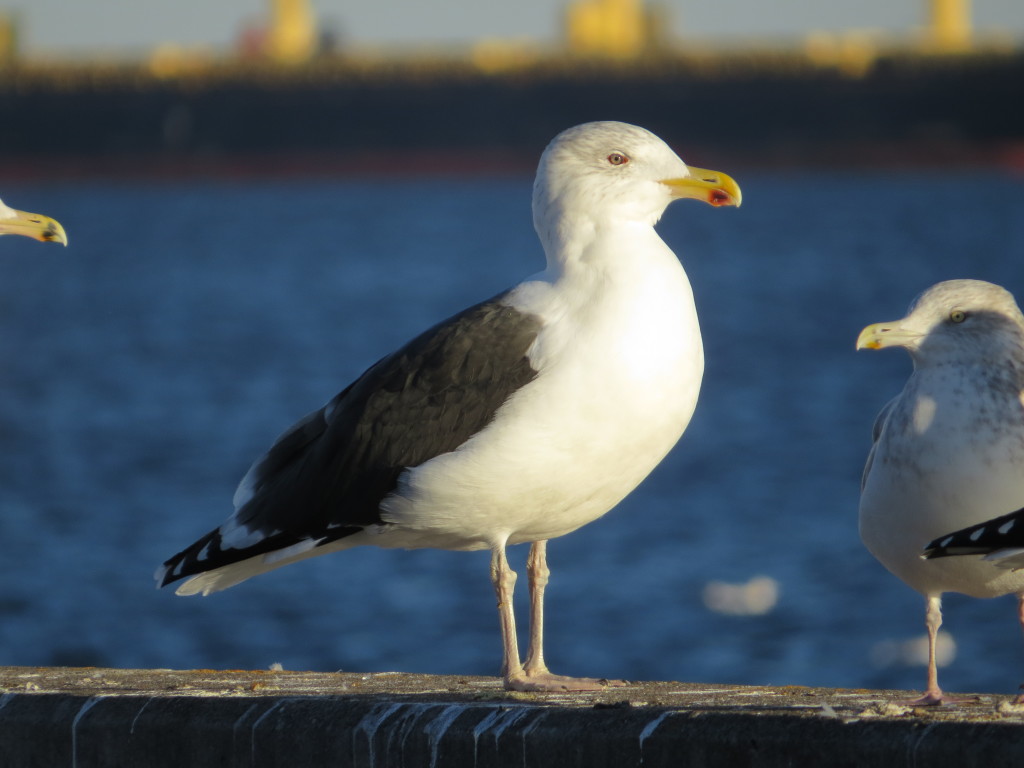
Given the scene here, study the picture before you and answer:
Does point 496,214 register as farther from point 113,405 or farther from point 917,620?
point 917,620

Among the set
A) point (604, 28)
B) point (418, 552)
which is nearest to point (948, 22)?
point (604, 28)

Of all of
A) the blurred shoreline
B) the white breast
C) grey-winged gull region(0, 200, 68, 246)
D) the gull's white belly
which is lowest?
the gull's white belly

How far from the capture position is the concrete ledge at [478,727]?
3.05 meters

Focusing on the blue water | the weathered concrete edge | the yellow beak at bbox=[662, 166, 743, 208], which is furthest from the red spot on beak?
the blue water

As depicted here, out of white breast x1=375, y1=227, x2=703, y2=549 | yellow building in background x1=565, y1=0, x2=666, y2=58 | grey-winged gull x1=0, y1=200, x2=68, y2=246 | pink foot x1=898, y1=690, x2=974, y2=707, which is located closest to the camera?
pink foot x1=898, y1=690, x2=974, y2=707

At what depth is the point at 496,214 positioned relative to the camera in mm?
90688

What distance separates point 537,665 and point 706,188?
1339mm

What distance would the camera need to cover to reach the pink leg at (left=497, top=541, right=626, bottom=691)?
4.14 metres

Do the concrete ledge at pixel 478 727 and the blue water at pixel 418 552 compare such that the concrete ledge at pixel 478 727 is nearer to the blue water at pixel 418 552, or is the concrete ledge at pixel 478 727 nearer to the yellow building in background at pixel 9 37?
the blue water at pixel 418 552

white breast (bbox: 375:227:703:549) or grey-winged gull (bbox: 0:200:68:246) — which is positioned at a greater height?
grey-winged gull (bbox: 0:200:68:246)

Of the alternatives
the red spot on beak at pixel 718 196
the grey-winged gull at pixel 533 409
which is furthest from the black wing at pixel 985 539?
the red spot on beak at pixel 718 196

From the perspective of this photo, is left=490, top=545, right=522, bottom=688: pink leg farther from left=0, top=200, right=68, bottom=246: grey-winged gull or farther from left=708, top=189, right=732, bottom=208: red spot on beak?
left=0, top=200, right=68, bottom=246: grey-winged gull

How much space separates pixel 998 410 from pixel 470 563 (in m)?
11.0

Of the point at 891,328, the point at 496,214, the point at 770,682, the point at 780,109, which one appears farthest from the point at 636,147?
the point at 496,214
